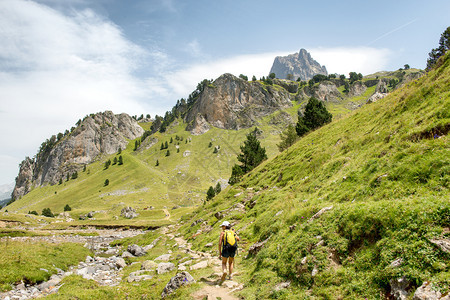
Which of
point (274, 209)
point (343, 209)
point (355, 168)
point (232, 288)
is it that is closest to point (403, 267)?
point (343, 209)

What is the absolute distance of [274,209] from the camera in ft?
63.7

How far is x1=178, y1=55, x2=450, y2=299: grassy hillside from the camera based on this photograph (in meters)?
6.85

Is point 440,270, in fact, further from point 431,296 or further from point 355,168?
point 355,168

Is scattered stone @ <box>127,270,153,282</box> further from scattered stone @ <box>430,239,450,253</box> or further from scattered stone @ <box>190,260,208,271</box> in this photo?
scattered stone @ <box>430,239,450,253</box>

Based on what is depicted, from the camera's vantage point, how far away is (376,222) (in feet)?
27.3

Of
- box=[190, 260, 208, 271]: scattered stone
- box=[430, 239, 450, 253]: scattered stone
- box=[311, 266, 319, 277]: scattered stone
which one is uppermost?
box=[430, 239, 450, 253]: scattered stone

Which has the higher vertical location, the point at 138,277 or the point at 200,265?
the point at 200,265

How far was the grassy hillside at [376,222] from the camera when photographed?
6.85 metres

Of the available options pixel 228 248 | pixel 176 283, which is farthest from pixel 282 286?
pixel 176 283

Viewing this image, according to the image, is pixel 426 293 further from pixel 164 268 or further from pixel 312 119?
pixel 312 119

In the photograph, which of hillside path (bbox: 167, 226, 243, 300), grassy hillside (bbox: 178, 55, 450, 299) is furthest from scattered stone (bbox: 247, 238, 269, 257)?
hillside path (bbox: 167, 226, 243, 300)

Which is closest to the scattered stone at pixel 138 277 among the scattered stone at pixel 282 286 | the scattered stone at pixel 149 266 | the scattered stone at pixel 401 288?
the scattered stone at pixel 149 266

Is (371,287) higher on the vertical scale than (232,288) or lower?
higher

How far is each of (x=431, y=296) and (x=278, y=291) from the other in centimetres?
521
